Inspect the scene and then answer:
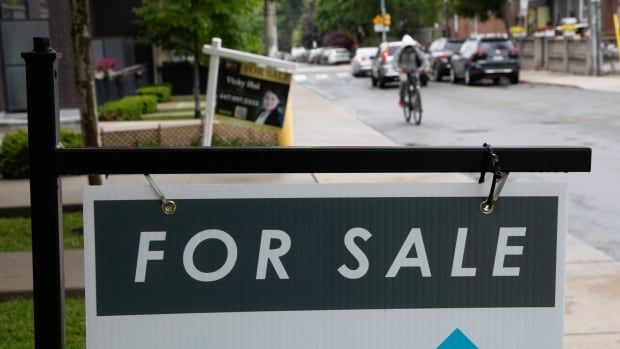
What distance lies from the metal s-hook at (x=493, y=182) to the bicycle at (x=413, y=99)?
675 inches

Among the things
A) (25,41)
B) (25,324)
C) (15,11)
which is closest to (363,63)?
Answer: (15,11)

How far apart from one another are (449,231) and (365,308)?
0.80 ft

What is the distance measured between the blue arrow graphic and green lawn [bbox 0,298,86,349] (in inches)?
129

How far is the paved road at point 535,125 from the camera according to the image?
379 inches

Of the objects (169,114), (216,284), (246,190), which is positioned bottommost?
(169,114)

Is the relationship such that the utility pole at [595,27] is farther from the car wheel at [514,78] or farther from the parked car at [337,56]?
the parked car at [337,56]

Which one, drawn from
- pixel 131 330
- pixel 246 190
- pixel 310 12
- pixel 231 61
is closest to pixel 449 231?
pixel 246 190

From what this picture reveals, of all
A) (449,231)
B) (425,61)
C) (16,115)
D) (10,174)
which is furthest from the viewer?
(16,115)

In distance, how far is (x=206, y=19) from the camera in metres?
21.3

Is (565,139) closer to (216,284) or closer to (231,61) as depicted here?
(231,61)

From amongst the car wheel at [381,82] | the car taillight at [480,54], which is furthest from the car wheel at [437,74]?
the car taillight at [480,54]

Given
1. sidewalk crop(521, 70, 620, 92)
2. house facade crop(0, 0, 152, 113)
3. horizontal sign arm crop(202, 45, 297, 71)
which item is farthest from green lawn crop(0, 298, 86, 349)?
sidewalk crop(521, 70, 620, 92)

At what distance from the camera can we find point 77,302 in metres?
6.05

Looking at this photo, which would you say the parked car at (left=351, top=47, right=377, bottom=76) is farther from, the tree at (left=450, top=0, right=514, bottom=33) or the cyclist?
the cyclist
